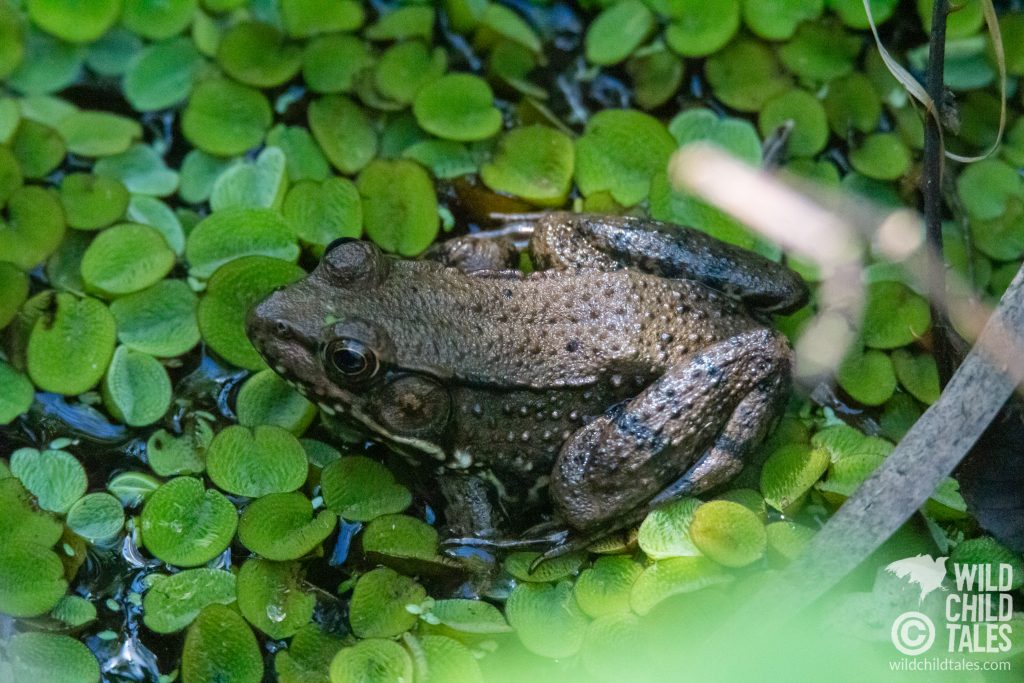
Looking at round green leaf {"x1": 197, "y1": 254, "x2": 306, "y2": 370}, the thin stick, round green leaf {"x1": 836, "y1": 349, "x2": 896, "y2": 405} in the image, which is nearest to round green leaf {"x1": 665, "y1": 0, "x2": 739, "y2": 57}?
the thin stick

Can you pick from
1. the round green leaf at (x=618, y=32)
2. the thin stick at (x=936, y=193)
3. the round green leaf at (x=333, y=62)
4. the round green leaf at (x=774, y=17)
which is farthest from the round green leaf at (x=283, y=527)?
the round green leaf at (x=774, y=17)

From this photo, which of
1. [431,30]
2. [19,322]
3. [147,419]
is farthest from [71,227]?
[431,30]

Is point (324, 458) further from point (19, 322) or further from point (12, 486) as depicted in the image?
point (19, 322)

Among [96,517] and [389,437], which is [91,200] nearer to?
[96,517]

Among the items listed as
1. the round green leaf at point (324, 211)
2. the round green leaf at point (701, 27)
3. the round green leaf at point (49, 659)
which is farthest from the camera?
the round green leaf at point (701, 27)

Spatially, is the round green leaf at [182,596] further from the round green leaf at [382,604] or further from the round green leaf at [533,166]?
the round green leaf at [533,166]

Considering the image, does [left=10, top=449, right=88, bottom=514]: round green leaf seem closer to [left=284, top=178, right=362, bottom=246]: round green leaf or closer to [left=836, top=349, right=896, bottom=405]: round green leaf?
[left=284, top=178, right=362, bottom=246]: round green leaf

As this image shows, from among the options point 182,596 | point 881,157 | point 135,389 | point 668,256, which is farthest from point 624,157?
point 182,596
